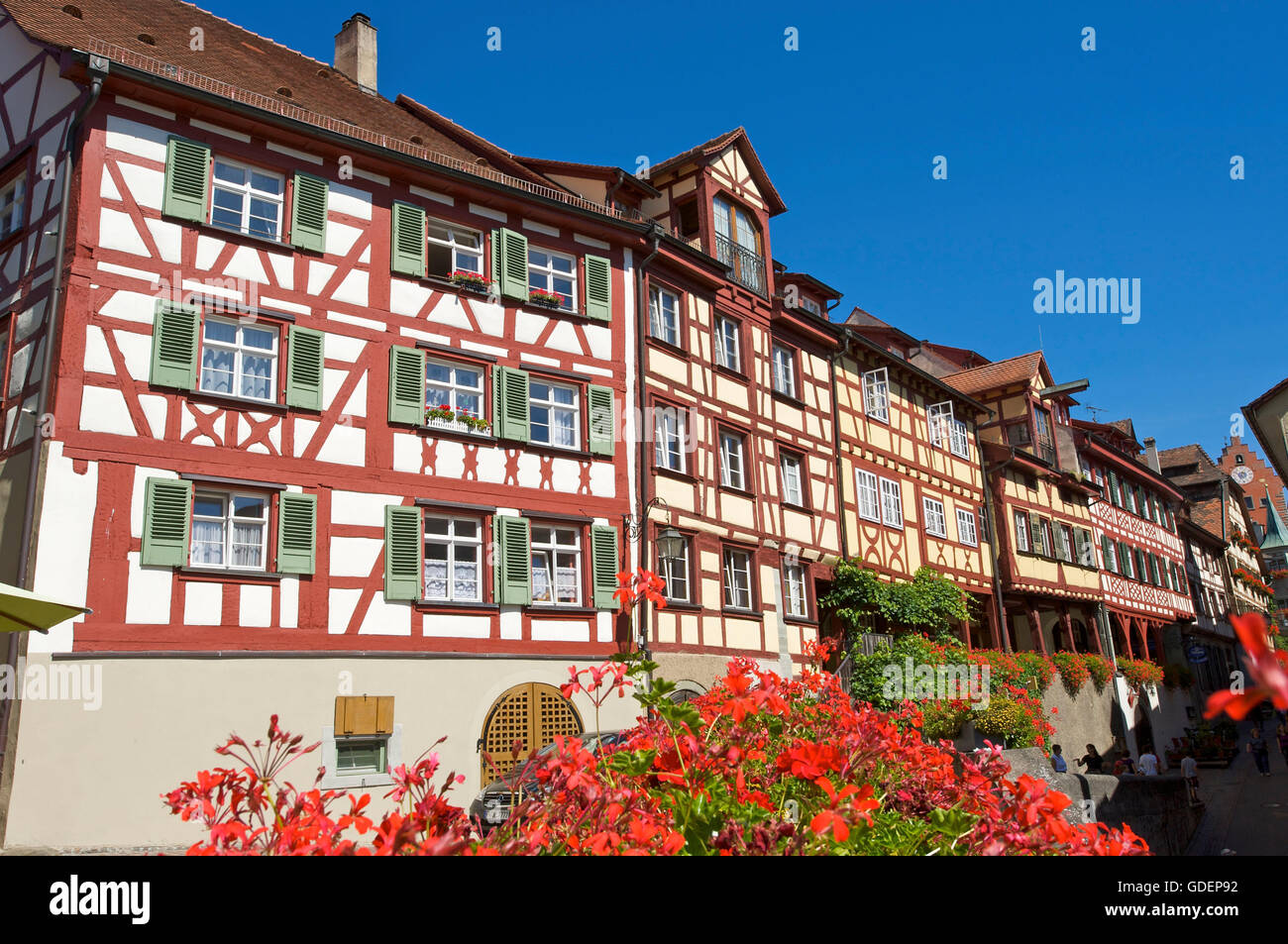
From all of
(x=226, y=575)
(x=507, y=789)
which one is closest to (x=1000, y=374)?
(x=226, y=575)

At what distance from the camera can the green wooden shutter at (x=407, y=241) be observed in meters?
15.6

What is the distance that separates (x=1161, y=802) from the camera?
616 inches

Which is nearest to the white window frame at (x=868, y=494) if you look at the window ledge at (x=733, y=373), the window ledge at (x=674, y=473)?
the window ledge at (x=733, y=373)

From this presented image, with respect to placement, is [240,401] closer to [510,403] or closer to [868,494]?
[510,403]

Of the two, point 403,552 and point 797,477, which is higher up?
point 797,477

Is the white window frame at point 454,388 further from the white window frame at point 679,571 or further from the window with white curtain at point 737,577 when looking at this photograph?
the window with white curtain at point 737,577

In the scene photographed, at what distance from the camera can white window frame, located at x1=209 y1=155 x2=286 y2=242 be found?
1421 cm

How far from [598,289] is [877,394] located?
9.73m

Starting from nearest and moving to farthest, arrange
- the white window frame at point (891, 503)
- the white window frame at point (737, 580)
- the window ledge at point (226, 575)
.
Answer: the window ledge at point (226, 575) < the white window frame at point (737, 580) < the white window frame at point (891, 503)

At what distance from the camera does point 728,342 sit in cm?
2100

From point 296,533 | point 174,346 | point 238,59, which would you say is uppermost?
point 238,59

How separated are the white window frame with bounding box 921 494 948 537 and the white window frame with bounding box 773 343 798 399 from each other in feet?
19.2

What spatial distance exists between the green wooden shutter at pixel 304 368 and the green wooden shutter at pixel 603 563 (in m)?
4.89

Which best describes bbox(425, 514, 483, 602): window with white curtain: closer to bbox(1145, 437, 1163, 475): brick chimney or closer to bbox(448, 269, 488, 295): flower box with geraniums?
bbox(448, 269, 488, 295): flower box with geraniums
